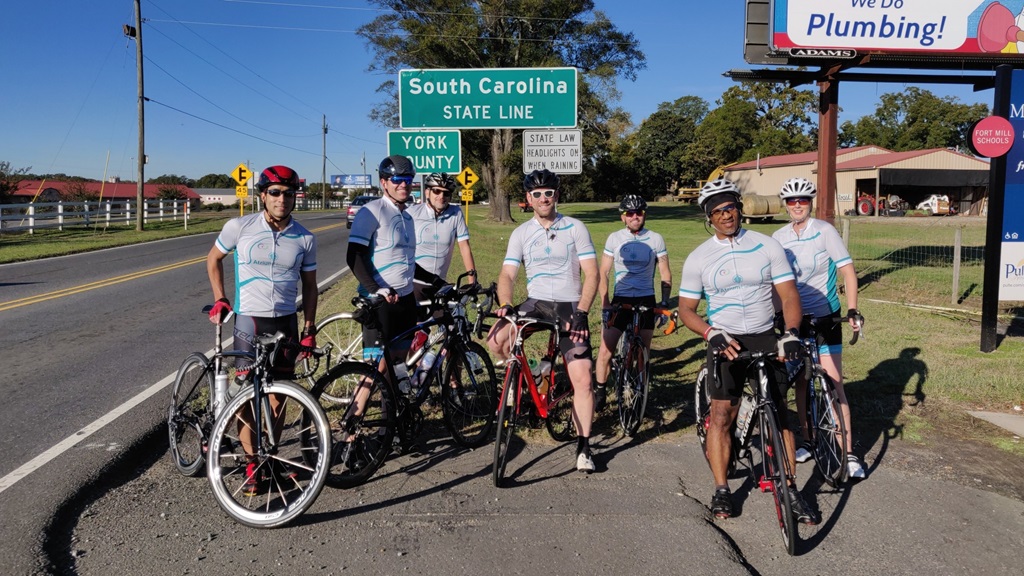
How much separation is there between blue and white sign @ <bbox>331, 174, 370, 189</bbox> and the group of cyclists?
128 m

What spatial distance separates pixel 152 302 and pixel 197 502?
9.00 metres

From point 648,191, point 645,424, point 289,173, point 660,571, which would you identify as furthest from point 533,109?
point 648,191

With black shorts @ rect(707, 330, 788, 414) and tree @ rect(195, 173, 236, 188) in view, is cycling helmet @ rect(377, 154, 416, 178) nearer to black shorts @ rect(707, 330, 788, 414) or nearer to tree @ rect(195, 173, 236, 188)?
black shorts @ rect(707, 330, 788, 414)

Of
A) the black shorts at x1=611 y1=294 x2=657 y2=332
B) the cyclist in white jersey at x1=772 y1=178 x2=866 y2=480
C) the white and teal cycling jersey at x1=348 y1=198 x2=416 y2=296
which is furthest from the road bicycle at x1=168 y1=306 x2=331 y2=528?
the cyclist in white jersey at x1=772 y1=178 x2=866 y2=480

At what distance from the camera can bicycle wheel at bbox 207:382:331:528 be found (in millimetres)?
4059

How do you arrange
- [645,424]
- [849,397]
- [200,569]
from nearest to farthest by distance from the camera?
[200,569] → [645,424] → [849,397]

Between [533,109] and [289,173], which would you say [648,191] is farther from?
[289,173]

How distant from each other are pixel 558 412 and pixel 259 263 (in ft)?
8.55

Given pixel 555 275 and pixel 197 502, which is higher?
pixel 555 275

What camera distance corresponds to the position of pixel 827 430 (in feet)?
16.2

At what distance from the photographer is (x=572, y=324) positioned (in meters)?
5.17

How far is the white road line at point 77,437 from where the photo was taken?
4.75 metres

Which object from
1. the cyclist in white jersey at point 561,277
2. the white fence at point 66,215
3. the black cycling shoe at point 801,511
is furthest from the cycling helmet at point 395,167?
the white fence at point 66,215

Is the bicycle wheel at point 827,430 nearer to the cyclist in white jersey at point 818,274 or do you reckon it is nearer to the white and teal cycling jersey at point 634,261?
the cyclist in white jersey at point 818,274
